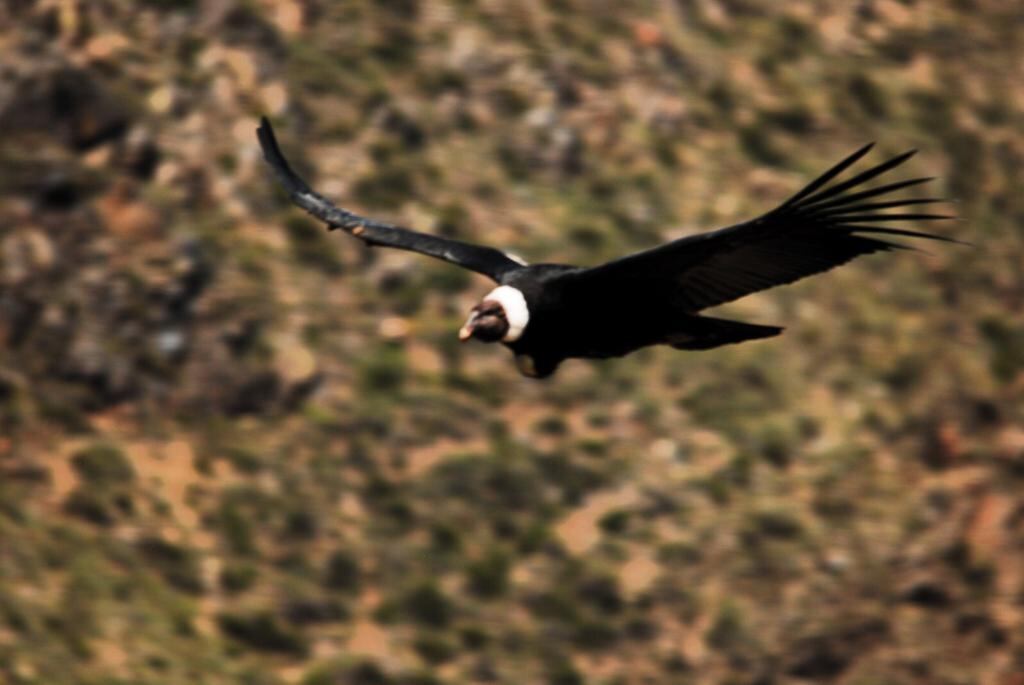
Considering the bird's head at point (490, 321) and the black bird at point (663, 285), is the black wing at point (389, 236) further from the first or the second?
the bird's head at point (490, 321)

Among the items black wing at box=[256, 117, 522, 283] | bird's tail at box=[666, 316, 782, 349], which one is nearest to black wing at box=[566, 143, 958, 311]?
bird's tail at box=[666, 316, 782, 349]

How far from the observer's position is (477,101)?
24203mm

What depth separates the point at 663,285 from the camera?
10852 mm

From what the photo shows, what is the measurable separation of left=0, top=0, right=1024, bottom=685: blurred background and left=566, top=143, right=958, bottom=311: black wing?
10.6m

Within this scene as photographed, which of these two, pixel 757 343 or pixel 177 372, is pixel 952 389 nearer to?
pixel 757 343

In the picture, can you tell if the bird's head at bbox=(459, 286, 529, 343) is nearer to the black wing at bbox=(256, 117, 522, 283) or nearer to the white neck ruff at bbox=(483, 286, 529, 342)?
the white neck ruff at bbox=(483, 286, 529, 342)

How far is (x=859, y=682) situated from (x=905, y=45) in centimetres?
1002

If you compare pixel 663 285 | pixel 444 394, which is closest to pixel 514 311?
pixel 663 285

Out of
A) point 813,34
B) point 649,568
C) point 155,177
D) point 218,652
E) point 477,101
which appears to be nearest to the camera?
point 218,652

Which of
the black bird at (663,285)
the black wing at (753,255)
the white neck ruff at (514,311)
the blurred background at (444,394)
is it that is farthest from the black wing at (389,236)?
the blurred background at (444,394)

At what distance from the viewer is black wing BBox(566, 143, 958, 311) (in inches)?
388

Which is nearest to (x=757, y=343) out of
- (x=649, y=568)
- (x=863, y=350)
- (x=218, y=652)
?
(x=863, y=350)

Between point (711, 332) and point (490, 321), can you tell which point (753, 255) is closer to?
point (711, 332)

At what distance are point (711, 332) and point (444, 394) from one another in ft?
35.8
